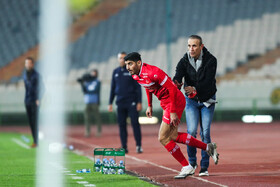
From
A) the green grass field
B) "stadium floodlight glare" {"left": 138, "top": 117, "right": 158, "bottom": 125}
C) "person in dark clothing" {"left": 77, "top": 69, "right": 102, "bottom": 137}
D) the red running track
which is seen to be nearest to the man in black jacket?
the red running track

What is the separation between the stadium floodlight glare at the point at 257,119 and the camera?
32219 mm

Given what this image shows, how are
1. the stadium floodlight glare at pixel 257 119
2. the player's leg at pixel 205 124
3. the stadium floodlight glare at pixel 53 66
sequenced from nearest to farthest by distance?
the player's leg at pixel 205 124, the stadium floodlight glare at pixel 257 119, the stadium floodlight glare at pixel 53 66

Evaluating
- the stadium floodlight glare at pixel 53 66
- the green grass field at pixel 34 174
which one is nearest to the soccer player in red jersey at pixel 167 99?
the green grass field at pixel 34 174

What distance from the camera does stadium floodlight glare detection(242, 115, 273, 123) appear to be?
32.2m

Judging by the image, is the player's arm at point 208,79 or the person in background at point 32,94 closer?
the player's arm at point 208,79

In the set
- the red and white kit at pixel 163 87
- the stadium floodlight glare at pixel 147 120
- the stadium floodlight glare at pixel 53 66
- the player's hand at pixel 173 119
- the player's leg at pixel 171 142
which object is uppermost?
the stadium floodlight glare at pixel 53 66

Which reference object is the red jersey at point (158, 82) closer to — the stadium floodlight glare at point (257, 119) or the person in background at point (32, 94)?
the person in background at point (32, 94)

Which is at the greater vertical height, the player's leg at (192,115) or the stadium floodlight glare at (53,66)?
the stadium floodlight glare at (53,66)

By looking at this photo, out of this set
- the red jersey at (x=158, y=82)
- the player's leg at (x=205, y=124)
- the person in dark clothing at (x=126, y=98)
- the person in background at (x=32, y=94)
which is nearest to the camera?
the red jersey at (x=158, y=82)

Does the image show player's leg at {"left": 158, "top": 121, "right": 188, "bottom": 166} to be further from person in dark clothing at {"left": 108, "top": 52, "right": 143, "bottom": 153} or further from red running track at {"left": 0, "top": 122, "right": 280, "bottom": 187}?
person in dark clothing at {"left": 108, "top": 52, "right": 143, "bottom": 153}

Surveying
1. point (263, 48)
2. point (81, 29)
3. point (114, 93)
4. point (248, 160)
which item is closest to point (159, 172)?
point (248, 160)

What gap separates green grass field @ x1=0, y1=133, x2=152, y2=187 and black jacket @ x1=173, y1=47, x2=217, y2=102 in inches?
62.2

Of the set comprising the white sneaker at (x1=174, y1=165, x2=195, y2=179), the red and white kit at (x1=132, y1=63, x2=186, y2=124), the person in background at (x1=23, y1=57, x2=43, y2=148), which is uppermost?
the person in background at (x1=23, y1=57, x2=43, y2=148)

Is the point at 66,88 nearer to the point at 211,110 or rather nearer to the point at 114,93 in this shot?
the point at 114,93
